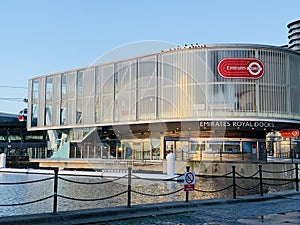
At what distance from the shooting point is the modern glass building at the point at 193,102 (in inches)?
1576

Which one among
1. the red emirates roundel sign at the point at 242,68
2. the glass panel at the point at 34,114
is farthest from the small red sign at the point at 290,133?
the glass panel at the point at 34,114

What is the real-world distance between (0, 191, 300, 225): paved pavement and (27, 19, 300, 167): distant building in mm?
22872

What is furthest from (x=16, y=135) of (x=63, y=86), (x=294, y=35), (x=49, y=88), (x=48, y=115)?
(x=294, y=35)

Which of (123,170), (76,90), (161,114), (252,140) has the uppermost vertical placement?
(76,90)

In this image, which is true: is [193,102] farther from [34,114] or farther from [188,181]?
[188,181]

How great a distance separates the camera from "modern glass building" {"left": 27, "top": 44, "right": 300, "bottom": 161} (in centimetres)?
4003

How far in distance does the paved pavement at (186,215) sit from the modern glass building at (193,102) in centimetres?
2317

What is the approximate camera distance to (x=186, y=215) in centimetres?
1093

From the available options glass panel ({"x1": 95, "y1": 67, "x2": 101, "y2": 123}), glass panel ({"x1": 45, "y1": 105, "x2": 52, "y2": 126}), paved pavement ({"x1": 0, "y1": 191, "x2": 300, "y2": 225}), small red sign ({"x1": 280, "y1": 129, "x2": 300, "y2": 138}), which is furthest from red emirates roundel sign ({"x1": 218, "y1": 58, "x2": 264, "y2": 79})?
paved pavement ({"x1": 0, "y1": 191, "x2": 300, "y2": 225})

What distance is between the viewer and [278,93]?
40719 millimetres

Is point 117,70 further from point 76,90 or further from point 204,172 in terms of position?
point 204,172

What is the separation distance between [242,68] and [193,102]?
5964 millimetres

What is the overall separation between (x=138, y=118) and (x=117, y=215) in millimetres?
33855

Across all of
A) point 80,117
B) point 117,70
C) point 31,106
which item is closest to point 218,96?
point 117,70
